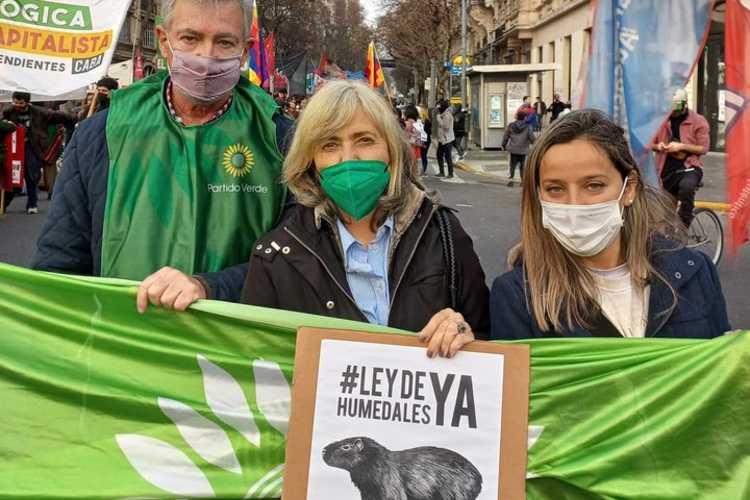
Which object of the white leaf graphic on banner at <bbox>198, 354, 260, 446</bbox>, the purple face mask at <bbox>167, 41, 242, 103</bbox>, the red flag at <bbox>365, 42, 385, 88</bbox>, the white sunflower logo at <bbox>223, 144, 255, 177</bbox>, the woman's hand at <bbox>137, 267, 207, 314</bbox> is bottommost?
the white leaf graphic on banner at <bbox>198, 354, 260, 446</bbox>

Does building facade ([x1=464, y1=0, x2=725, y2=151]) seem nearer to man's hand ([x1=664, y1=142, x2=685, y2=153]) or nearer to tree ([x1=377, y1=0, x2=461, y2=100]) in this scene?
tree ([x1=377, y1=0, x2=461, y2=100])

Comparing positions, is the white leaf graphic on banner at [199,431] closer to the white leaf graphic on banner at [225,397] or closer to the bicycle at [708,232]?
the white leaf graphic on banner at [225,397]

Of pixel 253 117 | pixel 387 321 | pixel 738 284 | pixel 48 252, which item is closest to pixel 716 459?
pixel 387 321

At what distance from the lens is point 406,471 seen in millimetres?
2186

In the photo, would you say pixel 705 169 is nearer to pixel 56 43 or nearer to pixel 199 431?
pixel 56 43

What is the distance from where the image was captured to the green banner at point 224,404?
2.19m

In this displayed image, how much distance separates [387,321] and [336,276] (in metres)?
0.20

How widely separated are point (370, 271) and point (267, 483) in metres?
0.66

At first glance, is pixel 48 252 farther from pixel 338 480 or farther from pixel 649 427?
pixel 649 427

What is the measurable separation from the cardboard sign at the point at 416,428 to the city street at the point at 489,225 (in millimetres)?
2343

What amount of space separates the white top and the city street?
190 centimetres

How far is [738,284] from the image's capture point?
322 inches

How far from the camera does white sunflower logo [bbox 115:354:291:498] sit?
2365mm

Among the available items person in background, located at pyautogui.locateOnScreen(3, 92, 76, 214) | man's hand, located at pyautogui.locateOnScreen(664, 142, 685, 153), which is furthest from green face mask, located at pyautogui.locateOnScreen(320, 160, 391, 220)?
person in background, located at pyautogui.locateOnScreen(3, 92, 76, 214)
